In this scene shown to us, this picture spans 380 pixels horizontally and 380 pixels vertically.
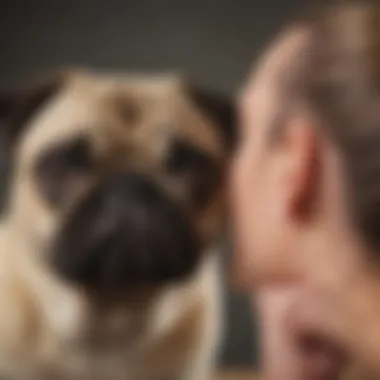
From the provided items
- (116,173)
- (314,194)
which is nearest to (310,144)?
(314,194)

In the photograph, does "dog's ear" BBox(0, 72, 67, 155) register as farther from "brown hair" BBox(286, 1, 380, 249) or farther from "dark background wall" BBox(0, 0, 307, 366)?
"brown hair" BBox(286, 1, 380, 249)

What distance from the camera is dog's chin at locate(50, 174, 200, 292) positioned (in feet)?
2.31

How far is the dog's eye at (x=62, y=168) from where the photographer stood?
75 centimetres

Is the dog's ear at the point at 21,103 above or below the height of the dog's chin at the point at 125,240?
above

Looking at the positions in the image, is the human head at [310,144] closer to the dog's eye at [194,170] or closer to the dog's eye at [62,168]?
the dog's eye at [194,170]

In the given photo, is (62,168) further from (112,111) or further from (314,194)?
(314,194)

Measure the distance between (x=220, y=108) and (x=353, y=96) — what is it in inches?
5.4

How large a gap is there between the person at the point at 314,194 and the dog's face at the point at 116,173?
1.6 inches

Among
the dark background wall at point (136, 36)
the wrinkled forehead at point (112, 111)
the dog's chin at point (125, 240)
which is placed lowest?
the dog's chin at point (125, 240)

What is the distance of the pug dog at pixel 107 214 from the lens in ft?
2.39

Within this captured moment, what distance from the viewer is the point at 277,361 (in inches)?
30.1

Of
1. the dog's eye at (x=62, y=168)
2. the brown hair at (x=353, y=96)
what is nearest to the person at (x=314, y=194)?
the brown hair at (x=353, y=96)

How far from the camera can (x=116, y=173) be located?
74 centimetres

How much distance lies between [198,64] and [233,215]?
158mm
